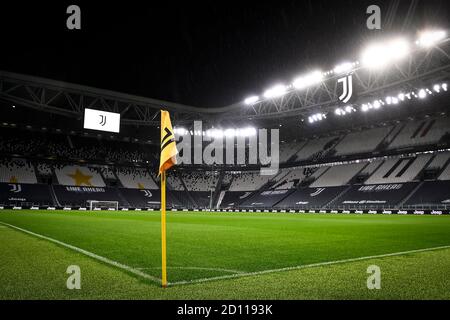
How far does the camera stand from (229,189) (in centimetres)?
6153

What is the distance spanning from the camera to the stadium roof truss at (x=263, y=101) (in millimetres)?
28672

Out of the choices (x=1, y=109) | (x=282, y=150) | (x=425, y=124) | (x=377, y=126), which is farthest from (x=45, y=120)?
(x=425, y=124)

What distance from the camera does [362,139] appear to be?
50.6 metres

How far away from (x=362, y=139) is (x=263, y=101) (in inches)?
742

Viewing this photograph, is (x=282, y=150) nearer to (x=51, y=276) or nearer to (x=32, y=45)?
(x=32, y=45)

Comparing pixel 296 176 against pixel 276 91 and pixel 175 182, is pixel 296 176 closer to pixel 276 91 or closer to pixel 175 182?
pixel 276 91

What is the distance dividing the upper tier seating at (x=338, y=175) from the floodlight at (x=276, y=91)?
1687cm

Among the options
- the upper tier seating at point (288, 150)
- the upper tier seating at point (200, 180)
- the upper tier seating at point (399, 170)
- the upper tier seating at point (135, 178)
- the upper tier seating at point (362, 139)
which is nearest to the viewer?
the upper tier seating at point (399, 170)

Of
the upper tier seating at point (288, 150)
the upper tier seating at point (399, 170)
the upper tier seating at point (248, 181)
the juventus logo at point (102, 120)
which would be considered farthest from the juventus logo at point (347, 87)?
the upper tier seating at point (248, 181)

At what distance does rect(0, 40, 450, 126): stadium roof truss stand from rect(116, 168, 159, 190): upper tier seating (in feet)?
39.9

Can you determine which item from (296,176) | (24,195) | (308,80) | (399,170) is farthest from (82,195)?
(399,170)

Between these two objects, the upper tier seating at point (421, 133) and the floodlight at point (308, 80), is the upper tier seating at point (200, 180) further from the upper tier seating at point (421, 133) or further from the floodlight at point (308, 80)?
the floodlight at point (308, 80)

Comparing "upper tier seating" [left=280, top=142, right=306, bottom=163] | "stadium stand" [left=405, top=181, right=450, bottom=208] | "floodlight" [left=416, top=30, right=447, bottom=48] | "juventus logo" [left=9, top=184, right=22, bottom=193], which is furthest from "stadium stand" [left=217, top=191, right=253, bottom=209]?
"floodlight" [left=416, top=30, right=447, bottom=48]

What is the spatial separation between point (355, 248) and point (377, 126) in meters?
46.8
